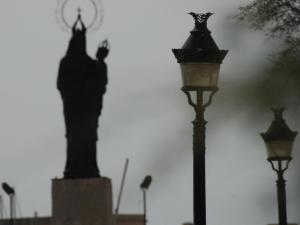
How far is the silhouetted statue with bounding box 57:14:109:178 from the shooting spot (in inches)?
1522

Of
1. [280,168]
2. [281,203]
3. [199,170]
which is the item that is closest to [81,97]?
[280,168]

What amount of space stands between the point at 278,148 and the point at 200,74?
15.9ft

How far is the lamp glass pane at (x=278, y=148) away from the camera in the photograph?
22312 millimetres

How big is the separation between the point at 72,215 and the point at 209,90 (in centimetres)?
1874

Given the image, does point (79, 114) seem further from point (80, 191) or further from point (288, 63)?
point (288, 63)

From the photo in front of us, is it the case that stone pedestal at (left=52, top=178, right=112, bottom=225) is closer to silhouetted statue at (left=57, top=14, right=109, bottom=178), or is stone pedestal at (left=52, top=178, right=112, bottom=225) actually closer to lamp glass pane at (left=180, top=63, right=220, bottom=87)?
silhouetted statue at (left=57, top=14, right=109, bottom=178)

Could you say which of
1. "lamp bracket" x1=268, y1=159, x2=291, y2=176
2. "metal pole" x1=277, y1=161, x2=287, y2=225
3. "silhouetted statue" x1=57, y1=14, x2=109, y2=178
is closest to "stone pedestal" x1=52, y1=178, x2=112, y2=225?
"silhouetted statue" x1=57, y1=14, x2=109, y2=178

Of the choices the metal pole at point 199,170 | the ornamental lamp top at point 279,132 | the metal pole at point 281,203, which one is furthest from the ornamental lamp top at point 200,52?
the ornamental lamp top at point 279,132

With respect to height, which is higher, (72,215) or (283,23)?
(283,23)

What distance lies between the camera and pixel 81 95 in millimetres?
38875

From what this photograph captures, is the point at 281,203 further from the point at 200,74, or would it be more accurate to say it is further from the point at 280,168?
the point at 200,74

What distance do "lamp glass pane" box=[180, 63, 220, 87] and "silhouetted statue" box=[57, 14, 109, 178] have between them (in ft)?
67.8

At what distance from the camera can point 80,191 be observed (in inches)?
1419

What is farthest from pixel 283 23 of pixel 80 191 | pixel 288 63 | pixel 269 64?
pixel 80 191
